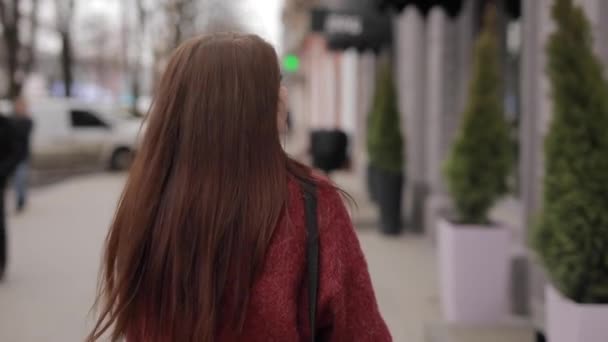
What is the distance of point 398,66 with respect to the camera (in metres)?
13.9

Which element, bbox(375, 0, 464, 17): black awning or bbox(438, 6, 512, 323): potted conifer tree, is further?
bbox(375, 0, 464, 17): black awning

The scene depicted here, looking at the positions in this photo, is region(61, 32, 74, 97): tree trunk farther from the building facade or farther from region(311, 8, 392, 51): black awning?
region(311, 8, 392, 51): black awning

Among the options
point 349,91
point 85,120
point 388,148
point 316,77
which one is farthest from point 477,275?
point 316,77

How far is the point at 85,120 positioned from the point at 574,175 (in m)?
17.4

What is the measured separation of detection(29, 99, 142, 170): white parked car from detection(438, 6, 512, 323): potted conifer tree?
13.5 metres

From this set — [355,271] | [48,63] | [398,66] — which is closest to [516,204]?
[398,66]

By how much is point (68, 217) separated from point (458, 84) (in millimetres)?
6278

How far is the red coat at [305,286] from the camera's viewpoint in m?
1.86

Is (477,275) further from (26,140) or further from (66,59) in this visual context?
(66,59)

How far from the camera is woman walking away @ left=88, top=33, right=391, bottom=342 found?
1.86 meters

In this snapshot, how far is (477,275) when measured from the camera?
221 inches

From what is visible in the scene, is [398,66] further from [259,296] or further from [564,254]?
[259,296]

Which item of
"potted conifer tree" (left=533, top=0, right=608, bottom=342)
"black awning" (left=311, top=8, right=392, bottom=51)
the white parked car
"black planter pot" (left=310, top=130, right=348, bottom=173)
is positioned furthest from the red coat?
the white parked car

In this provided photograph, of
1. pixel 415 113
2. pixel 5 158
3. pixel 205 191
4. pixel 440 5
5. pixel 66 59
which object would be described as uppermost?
pixel 440 5
